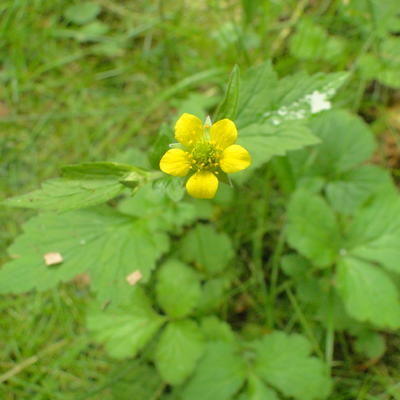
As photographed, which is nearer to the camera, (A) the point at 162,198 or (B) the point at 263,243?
(A) the point at 162,198

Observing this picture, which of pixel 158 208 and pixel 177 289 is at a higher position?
pixel 158 208

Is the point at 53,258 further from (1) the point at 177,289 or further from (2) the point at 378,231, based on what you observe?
(2) the point at 378,231

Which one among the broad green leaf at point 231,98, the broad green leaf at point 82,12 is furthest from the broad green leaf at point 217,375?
the broad green leaf at point 82,12

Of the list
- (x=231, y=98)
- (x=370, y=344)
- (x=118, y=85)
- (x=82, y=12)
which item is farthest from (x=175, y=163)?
(x=82, y=12)

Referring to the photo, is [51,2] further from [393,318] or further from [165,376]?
[393,318]

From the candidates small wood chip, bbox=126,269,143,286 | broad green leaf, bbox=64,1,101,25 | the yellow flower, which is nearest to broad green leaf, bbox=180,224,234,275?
small wood chip, bbox=126,269,143,286

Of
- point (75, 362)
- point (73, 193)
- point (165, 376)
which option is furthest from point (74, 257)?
point (75, 362)
